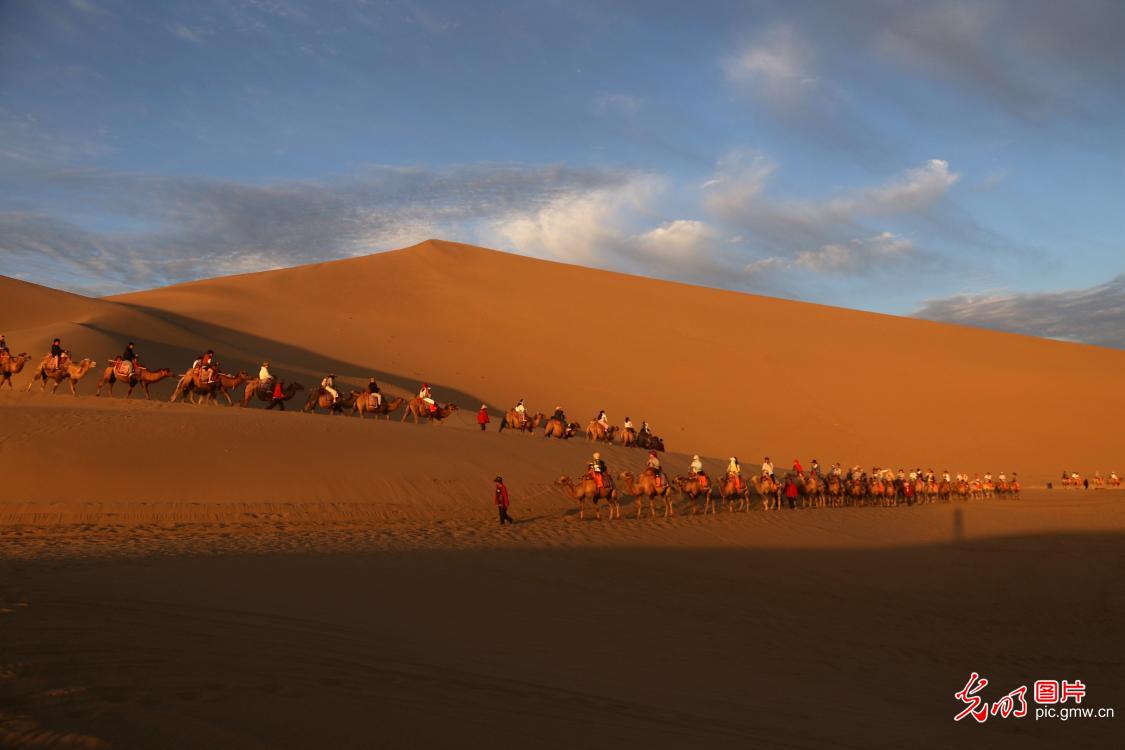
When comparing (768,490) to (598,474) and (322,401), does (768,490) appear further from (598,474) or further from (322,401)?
(322,401)

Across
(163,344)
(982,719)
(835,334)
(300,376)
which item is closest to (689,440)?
(300,376)

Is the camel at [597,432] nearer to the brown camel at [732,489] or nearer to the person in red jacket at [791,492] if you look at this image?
the brown camel at [732,489]

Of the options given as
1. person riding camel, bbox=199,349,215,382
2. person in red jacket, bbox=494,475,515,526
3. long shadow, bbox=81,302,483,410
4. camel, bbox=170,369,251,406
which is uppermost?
long shadow, bbox=81,302,483,410

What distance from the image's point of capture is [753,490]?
30.8 metres

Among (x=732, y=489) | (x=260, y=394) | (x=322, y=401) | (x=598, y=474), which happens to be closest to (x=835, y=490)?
(x=732, y=489)

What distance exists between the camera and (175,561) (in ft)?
40.1

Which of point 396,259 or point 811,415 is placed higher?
point 396,259

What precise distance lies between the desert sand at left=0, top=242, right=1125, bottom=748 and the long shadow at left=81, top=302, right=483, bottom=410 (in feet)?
1.40

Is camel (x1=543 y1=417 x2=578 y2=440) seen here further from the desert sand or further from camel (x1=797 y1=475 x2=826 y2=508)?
camel (x1=797 y1=475 x2=826 y2=508)

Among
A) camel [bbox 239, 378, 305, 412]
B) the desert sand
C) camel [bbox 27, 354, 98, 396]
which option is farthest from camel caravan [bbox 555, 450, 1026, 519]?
camel [bbox 27, 354, 98, 396]

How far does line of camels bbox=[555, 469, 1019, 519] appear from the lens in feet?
75.4

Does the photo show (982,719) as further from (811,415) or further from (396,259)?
(396,259)

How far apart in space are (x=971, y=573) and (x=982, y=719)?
9.98 m

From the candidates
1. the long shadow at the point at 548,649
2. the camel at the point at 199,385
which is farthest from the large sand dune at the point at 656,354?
the long shadow at the point at 548,649
